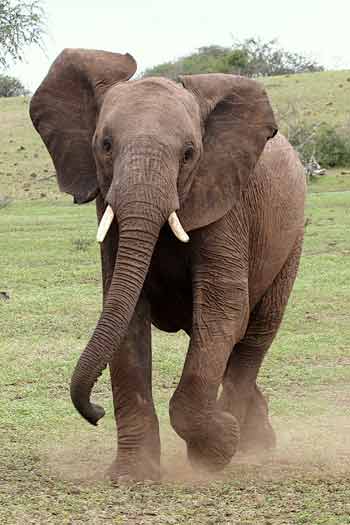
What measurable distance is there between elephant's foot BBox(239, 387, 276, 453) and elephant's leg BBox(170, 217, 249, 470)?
0.93 metres

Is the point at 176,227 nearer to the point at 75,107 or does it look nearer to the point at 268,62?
the point at 75,107

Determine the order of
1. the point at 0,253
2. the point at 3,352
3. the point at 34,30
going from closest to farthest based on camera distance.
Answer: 1. the point at 3,352
2. the point at 0,253
3. the point at 34,30

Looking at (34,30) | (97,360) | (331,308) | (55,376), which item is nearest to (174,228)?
(97,360)

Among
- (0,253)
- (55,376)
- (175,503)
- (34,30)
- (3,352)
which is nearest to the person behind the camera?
(175,503)

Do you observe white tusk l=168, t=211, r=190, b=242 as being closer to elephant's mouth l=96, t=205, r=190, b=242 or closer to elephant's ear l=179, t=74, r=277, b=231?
elephant's mouth l=96, t=205, r=190, b=242

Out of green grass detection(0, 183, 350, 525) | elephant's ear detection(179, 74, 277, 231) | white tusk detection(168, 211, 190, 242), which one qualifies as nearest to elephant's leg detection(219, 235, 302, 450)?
green grass detection(0, 183, 350, 525)

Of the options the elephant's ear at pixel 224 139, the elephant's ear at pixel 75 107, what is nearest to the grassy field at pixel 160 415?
the elephant's ear at pixel 224 139

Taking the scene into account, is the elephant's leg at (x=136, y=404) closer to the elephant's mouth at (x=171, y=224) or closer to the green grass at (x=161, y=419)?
the green grass at (x=161, y=419)

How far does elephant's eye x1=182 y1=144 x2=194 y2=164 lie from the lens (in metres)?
5.41

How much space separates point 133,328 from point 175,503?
3.23 feet

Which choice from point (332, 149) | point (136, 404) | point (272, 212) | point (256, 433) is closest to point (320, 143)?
point (332, 149)

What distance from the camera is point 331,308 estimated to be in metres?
11.0

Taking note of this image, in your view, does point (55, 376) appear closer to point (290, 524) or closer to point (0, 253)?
point (290, 524)

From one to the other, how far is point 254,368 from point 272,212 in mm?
1017
